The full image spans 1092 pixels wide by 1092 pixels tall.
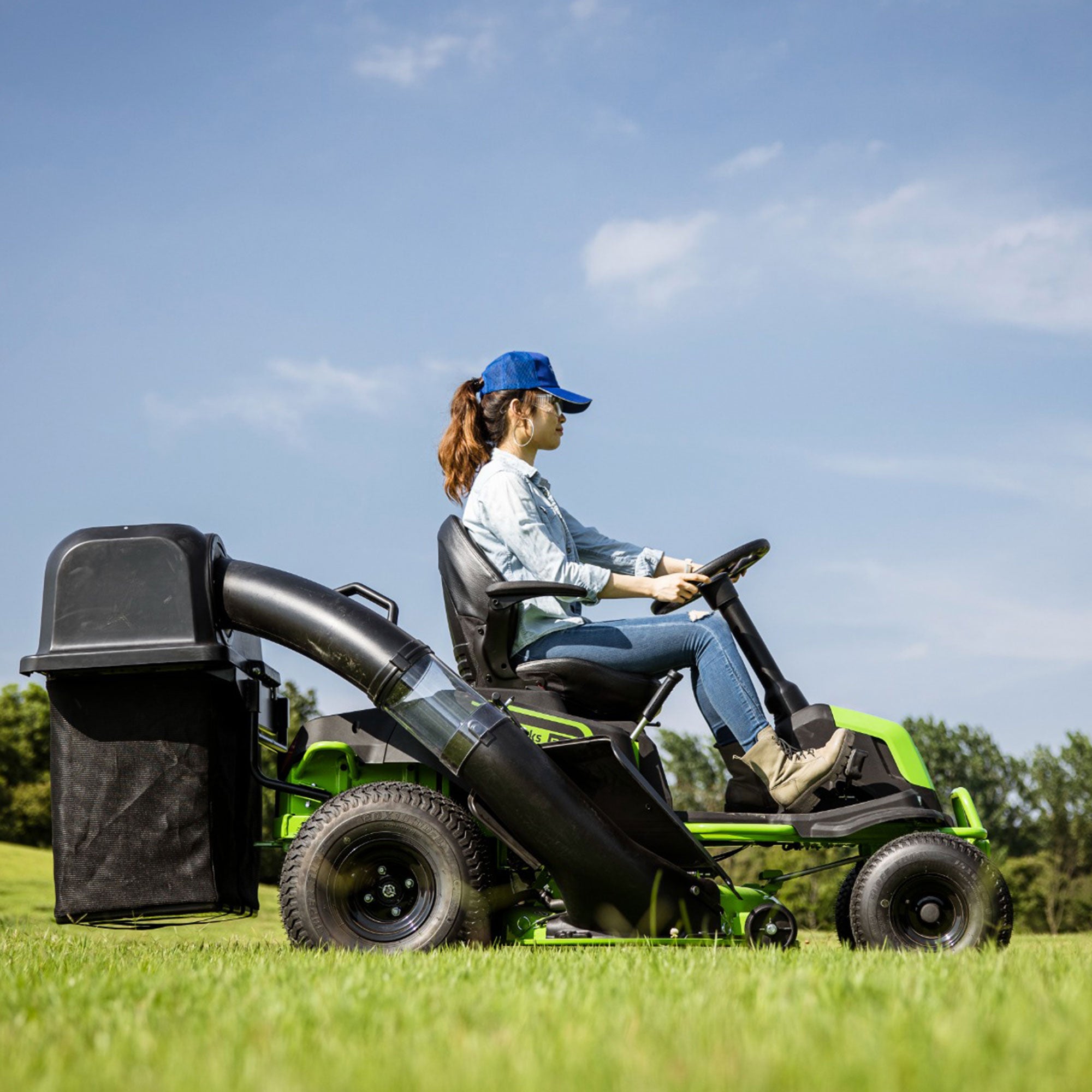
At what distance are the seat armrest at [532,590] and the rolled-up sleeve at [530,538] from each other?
0.50 feet

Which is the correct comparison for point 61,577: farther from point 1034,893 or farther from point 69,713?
point 1034,893

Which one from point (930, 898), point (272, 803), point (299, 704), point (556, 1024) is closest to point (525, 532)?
point (930, 898)

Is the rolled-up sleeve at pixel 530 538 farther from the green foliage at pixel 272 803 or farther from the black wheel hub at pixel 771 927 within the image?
the green foliage at pixel 272 803

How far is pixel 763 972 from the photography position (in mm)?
2650

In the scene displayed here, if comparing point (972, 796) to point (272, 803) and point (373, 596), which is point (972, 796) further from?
point (373, 596)

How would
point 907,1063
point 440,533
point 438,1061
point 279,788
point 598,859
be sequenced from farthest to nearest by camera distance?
point 440,533
point 279,788
point 598,859
point 438,1061
point 907,1063

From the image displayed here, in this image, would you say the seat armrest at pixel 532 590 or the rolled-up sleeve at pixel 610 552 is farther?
the rolled-up sleeve at pixel 610 552

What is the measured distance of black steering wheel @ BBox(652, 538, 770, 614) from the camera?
4477 millimetres

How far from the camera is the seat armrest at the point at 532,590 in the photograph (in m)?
3.96

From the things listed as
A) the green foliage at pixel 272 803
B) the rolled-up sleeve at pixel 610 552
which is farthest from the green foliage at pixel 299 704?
the rolled-up sleeve at pixel 610 552

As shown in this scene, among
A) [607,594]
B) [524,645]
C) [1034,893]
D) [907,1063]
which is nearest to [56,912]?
[524,645]

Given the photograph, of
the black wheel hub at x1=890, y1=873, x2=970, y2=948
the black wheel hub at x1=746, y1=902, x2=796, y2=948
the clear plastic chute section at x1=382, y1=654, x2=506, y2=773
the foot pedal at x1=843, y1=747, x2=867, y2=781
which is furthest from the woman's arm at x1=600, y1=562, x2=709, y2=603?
the black wheel hub at x1=890, y1=873, x2=970, y2=948

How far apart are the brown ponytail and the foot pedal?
1.83 m

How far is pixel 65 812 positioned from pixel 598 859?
1.79 metres
